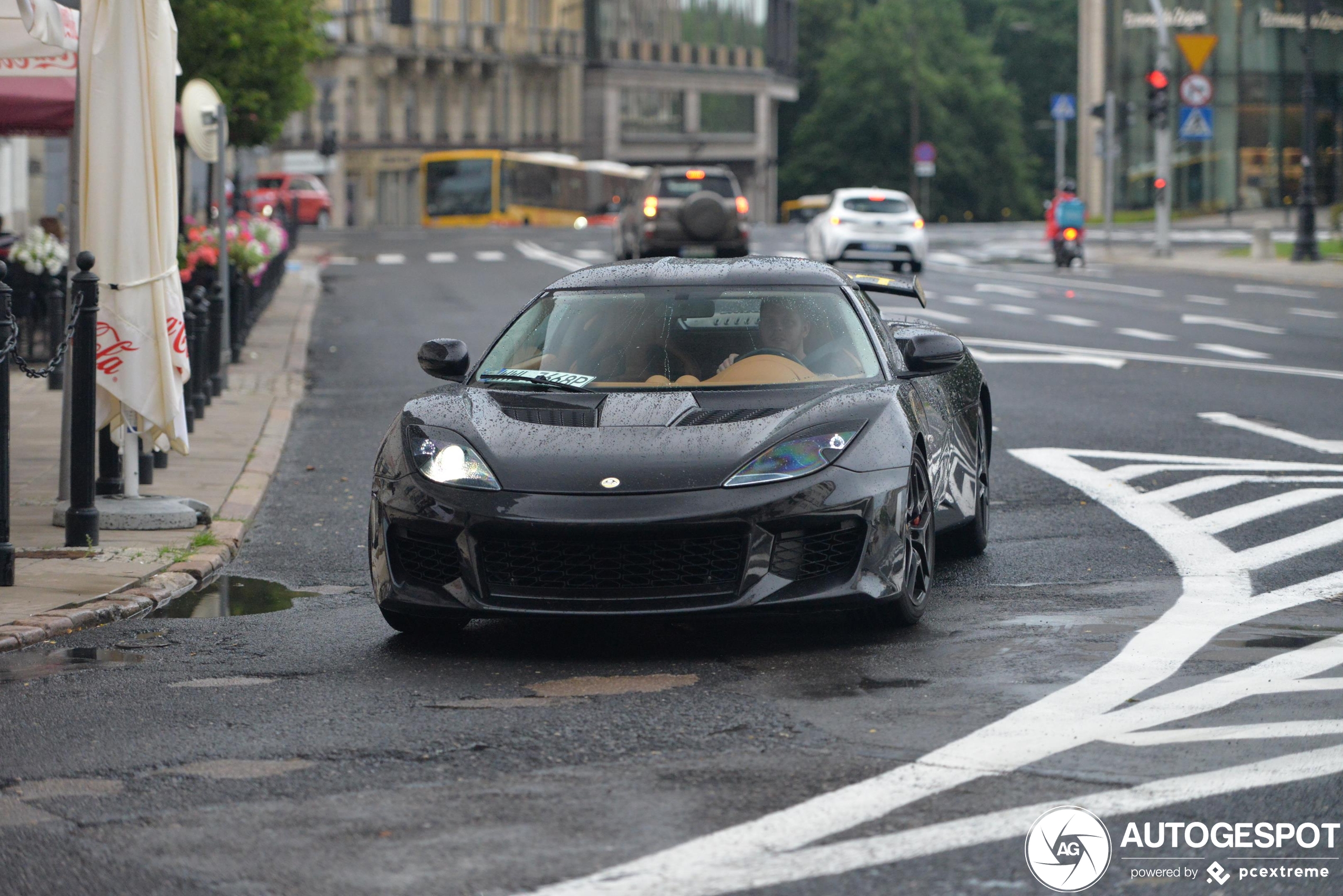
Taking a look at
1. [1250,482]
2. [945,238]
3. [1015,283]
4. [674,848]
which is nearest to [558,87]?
[945,238]

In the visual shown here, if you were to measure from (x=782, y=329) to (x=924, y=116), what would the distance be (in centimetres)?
10029

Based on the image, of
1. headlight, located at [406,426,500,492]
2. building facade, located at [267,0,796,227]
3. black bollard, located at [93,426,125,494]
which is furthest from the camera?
building facade, located at [267,0,796,227]

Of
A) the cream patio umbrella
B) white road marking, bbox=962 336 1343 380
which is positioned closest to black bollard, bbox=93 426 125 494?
the cream patio umbrella

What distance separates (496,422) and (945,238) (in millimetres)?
52320

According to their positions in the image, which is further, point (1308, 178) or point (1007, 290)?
point (1308, 178)

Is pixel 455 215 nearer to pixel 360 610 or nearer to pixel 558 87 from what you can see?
pixel 558 87

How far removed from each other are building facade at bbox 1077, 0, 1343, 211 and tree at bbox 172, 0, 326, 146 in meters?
42.3

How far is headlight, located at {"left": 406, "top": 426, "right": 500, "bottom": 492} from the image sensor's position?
6449 millimetres

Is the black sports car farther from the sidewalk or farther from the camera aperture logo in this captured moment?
the camera aperture logo

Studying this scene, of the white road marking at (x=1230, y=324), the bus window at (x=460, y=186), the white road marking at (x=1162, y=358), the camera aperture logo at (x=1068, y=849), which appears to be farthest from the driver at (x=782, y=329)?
the bus window at (x=460, y=186)

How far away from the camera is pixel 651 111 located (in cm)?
9925

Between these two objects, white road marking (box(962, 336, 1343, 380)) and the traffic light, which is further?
the traffic light

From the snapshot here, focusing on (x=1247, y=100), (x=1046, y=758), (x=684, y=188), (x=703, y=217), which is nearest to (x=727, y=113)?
(x=1247, y=100)

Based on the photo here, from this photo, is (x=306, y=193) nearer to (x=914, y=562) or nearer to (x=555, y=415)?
(x=555, y=415)
